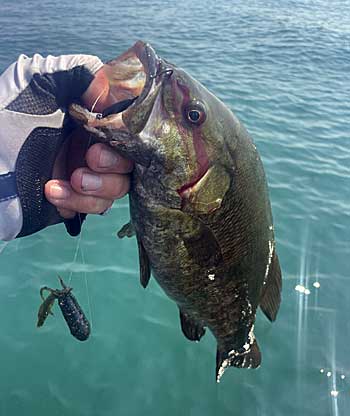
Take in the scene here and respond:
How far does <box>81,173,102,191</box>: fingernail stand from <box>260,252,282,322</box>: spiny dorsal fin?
1077 mm

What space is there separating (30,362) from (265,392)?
2390 mm

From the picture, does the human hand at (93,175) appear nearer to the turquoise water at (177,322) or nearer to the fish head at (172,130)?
the fish head at (172,130)

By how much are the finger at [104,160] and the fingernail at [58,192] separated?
244 millimetres

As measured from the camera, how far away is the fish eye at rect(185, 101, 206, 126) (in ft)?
7.23

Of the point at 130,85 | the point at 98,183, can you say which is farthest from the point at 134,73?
the point at 98,183

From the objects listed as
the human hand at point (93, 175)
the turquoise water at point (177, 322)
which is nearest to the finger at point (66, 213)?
the human hand at point (93, 175)

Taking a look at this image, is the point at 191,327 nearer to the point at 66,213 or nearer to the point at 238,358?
the point at 238,358

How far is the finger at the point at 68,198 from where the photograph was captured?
96.2 inches

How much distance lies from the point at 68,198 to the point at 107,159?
0.37 metres

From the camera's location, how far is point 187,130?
7.30ft

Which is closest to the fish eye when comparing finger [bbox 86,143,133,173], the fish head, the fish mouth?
the fish head

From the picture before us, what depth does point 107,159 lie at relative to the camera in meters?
2.22

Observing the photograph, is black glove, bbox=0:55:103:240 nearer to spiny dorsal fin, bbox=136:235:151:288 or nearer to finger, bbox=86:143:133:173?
finger, bbox=86:143:133:173

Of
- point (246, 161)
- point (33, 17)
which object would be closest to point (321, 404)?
point (246, 161)
